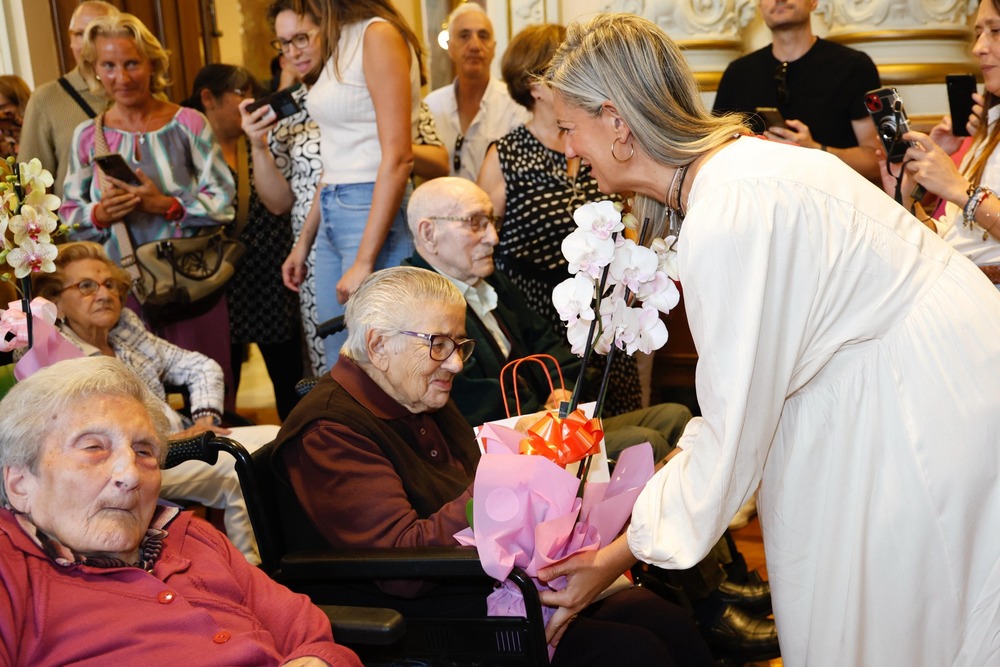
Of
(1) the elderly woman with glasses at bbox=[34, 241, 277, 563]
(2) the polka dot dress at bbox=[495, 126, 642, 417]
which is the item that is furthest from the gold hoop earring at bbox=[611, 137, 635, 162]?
(2) the polka dot dress at bbox=[495, 126, 642, 417]

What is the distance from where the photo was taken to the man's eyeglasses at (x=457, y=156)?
4398mm

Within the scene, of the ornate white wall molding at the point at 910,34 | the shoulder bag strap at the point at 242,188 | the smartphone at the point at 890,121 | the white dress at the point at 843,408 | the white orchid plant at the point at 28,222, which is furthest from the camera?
the ornate white wall molding at the point at 910,34

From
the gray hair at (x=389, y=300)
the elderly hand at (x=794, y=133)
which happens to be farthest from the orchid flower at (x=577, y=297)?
the elderly hand at (x=794, y=133)

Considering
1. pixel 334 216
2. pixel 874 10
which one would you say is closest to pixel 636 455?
pixel 334 216

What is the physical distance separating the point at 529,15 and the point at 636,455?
3410mm

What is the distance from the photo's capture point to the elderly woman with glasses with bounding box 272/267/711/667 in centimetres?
193

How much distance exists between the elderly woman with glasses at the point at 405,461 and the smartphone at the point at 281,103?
4.54 ft

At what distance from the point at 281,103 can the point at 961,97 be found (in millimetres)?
2200

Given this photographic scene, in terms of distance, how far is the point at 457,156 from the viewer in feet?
14.5

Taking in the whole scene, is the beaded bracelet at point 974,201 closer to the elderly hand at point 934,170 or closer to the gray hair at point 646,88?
the elderly hand at point 934,170

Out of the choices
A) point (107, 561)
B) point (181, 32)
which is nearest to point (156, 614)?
point (107, 561)

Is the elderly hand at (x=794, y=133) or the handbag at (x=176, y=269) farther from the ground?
the elderly hand at (x=794, y=133)

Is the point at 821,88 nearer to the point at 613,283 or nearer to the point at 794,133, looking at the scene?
the point at 794,133

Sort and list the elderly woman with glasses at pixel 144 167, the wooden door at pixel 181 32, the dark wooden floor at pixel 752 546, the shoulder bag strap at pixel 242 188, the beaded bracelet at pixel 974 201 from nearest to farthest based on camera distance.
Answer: the beaded bracelet at pixel 974 201, the dark wooden floor at pixel 752 546, the elderly woman with glasses at pixel 144 167, the shoulder bag strap at pixel 242 188, the wooden door at pixel 181 32
